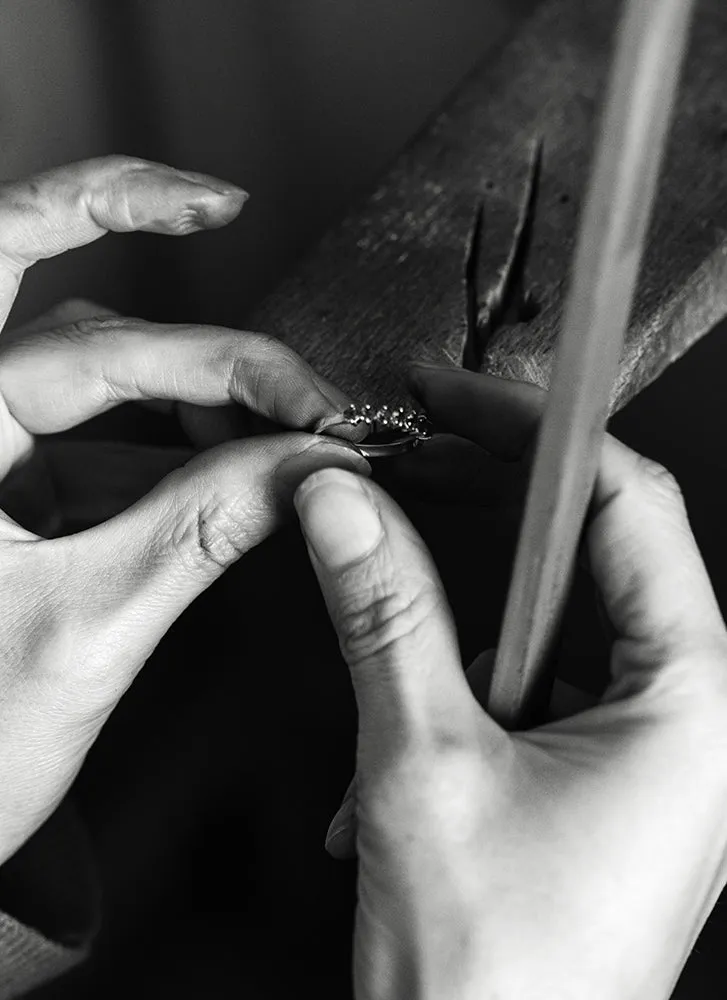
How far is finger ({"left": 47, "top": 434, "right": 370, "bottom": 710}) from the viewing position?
0.46 meters

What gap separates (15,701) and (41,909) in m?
0.23

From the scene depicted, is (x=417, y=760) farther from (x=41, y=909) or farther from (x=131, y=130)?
(x=131, y=130)

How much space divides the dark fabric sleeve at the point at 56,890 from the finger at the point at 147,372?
0.88 feet

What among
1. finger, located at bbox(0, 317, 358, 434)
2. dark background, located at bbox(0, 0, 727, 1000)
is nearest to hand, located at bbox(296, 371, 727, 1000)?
finger, located at bbox(0, 317, 358, 434)

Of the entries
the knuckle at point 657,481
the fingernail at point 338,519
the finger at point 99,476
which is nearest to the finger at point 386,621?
the fingernail at point 338,519

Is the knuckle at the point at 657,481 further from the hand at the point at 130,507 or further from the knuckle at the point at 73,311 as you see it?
the knuckle at the point at 73,311

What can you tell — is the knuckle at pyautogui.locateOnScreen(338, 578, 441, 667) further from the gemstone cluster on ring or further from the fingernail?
the gemstone cluster on ring

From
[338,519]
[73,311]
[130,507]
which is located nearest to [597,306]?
[338,519]

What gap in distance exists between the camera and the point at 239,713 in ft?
2.38

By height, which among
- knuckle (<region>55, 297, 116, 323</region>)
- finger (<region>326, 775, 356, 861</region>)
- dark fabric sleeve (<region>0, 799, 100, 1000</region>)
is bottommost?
dark fabric sleeve (<region>0, 799, 100, 1000</region>)

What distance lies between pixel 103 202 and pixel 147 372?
0.29 ft

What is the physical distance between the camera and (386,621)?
1.35 ft

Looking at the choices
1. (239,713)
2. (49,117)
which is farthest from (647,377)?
(49,117)

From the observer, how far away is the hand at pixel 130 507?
0.47 metres
